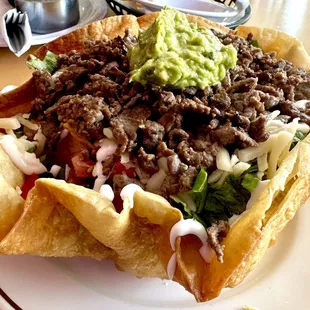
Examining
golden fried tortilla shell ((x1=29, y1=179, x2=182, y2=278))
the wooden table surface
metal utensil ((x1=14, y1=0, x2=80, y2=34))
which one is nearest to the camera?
golden fried tortilla shell ((x1=29, y1=179, x2=182, y2=278))

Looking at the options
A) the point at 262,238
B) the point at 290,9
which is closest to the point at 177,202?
the point at 262,238

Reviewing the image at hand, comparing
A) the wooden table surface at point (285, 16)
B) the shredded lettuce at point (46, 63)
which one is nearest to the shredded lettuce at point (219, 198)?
the shredded lettuce at point (46, 63)

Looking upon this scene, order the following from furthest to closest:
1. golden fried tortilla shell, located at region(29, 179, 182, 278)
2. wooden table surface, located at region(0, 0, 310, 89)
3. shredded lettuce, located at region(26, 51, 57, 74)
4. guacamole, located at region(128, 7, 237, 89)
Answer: wooden table surface, located at region(0, 0, 310, 89) → shredded lettuce, located at region(26, 51, 57, 74) → guacamole, located at region(128, 7, 237, 89) → golden fried tortilla shell, located at region(29, 179, 182, 278)

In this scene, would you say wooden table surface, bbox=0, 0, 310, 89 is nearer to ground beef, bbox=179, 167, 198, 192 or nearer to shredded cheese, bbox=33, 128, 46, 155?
shredded cheese, bbox=33, 128, 46, 155

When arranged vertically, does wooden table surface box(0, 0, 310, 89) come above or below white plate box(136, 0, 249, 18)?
below

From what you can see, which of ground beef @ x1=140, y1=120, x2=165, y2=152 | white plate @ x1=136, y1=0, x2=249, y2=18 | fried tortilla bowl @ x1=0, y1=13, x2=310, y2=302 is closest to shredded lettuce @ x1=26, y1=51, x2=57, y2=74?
fried tortilla bowl @ x1=0, y1=13, x2=310, y2=302

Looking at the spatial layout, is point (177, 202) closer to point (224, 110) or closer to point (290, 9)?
point (224, 110)

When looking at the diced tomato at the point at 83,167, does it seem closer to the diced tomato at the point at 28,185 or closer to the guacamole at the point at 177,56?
the diced tomato at the point at 28,185
